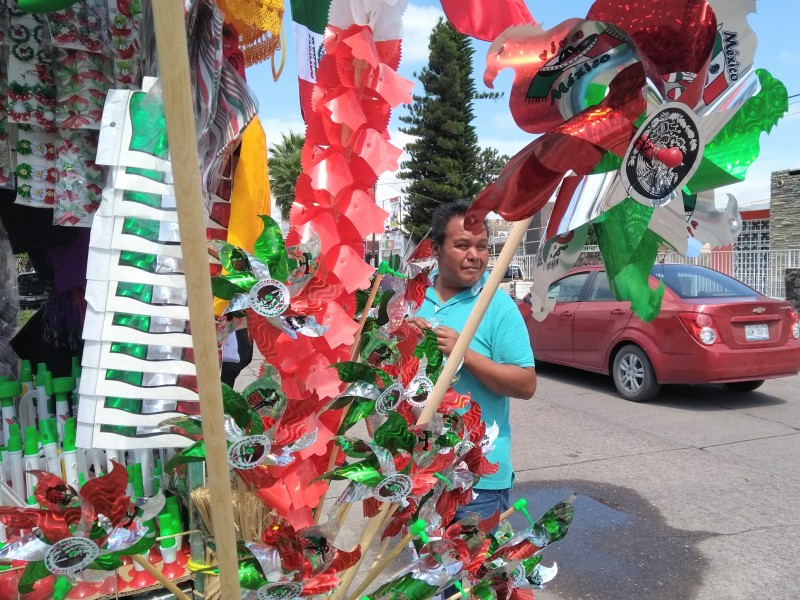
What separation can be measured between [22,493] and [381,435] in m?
0.95

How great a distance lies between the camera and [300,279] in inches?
35.4

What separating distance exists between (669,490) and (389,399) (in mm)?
3456

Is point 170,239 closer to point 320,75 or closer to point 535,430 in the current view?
point 320,75

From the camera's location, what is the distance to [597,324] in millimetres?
6320

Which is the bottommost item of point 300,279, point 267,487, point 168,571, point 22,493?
point 168,571

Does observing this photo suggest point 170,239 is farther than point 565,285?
No

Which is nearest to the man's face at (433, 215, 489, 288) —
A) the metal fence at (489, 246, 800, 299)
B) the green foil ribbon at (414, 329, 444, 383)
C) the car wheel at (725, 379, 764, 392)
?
the green foil ribbon at (414, 329, 444, 383)

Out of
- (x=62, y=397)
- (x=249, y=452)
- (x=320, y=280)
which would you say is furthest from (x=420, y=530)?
(x=62, y=397)

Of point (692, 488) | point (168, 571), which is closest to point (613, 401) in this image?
point (692, 488)

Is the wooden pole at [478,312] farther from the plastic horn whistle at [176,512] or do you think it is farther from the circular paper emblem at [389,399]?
the plastic horn whistle at [176,512]

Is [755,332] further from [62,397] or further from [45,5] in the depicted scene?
[45,5]

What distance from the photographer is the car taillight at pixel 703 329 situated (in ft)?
17.3

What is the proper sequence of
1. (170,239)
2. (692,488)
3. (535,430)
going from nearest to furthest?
1. (170,239)
2. (692,488)
3. (535,430)

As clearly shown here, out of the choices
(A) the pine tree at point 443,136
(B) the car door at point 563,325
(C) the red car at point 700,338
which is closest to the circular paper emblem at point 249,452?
(C) the red car at point 700,338
